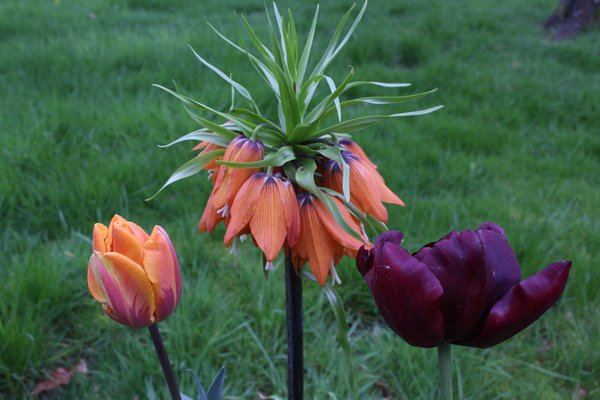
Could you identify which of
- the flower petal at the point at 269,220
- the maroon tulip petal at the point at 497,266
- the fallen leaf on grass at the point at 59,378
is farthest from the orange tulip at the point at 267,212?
the fallen leaf on grass at the point at 59,378

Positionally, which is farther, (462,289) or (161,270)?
(161,270)

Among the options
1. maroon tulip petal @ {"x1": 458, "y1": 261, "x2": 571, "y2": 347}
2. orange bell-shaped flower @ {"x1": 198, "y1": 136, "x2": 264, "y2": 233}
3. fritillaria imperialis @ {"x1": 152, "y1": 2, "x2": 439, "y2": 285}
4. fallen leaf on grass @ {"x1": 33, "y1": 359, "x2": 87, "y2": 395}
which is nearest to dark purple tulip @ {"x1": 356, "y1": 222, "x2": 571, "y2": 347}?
maroon tulip petal @ {"x1": 458, "y1": 261, "x2": 571, "y2": 347}

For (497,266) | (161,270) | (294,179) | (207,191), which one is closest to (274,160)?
(294,179)

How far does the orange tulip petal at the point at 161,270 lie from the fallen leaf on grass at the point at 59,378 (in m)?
1.05

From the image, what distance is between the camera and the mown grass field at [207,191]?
1.70 meters

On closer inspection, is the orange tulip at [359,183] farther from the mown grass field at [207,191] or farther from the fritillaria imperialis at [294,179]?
Answer: the mown grass field at [207,191]

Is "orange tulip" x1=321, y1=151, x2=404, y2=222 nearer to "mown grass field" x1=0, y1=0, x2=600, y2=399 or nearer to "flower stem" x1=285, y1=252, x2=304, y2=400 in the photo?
"flower stem" x1=285, y1=252, x2=304, y2=400

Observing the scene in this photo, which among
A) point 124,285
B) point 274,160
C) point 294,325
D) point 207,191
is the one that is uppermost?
point 274,160

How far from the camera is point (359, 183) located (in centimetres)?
80

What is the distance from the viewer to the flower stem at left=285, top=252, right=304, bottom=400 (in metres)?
0.83

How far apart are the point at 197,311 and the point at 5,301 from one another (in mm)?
519

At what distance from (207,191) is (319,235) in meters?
1.74

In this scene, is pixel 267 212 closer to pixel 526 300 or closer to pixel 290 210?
pixel 290 210

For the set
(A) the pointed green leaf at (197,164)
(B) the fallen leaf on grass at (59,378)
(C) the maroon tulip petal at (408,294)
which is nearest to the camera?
(C) the maroon tulip petal at (408,294)
